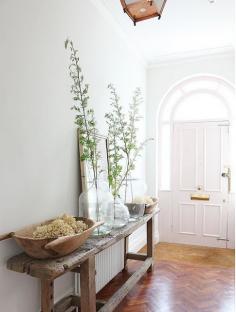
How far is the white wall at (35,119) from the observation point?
77.2 inches

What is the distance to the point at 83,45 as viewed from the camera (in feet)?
9.70

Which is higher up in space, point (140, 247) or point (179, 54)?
point (179, 54)

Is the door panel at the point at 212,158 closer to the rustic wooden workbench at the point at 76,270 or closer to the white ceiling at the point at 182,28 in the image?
the white ceiling at the point at 182,28

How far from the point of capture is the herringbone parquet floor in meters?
2.86

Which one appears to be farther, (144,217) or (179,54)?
(179,54)

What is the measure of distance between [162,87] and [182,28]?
4.32 feet

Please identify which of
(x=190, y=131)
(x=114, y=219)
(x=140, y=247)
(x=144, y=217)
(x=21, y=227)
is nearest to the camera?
(x=21, y=227)

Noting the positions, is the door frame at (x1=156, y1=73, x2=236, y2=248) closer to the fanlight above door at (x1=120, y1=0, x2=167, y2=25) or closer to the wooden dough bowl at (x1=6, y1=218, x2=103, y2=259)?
the fanlight above door at (x1=120, y1=0, x2=167, y2=25)

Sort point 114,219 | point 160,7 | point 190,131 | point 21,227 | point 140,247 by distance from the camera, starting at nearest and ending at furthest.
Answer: point 160,7
point 21,227
point 114,219
point 140,247
point 190,131

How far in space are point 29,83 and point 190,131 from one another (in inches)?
138

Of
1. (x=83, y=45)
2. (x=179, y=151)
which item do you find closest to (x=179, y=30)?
(x=83, y=45)

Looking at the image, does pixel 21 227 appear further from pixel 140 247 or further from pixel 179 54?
pixel 179 54

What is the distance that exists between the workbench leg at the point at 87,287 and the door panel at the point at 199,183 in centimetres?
331

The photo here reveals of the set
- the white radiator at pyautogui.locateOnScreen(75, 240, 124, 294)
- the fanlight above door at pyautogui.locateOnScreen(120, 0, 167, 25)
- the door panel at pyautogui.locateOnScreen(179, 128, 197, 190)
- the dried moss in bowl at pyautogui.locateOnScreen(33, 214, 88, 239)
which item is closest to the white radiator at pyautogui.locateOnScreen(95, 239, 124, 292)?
the white radiator at pyautogui.locateOnScreen(75, 240, 124, 294)
